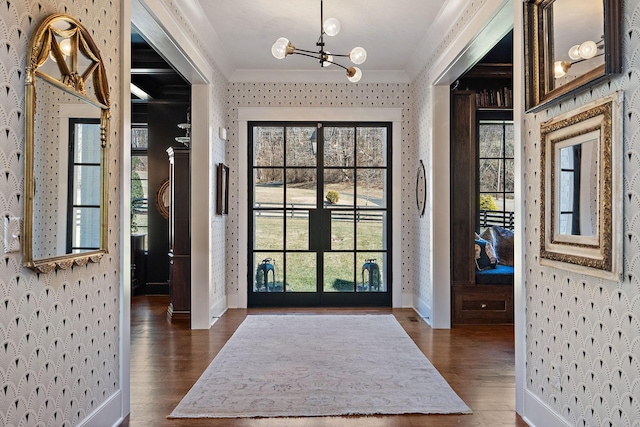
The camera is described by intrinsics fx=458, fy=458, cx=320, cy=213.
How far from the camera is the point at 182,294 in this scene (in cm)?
529

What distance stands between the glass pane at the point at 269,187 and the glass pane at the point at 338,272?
102cm

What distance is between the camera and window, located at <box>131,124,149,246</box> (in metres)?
7.60

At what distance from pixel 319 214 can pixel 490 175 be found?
7.93 feet

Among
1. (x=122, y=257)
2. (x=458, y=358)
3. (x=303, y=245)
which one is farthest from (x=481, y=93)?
(x=122, y=257)

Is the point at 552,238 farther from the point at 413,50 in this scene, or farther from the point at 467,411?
the point at 413,50

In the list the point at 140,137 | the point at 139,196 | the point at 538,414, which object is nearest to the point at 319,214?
the point at 139,196

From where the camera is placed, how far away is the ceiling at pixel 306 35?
4.19 meters

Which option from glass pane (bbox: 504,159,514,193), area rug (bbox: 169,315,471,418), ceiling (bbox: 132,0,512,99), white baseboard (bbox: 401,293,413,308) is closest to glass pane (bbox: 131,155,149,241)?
ceiling (bbox: 132,0,512,99)

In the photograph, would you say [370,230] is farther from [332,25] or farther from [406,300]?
[332,25]

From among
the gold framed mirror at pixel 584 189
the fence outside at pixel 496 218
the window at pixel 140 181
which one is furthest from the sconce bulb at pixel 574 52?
the window at pixel 140 181

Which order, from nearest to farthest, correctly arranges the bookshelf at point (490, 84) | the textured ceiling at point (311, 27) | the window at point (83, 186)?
1. the window at point (83, 186)
2. the textured ceiling at point (311, 27)
3. the bookshelf at point (490, 84)

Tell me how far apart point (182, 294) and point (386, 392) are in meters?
3.02

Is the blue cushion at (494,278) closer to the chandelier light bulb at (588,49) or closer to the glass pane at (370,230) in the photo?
the glass pane at (370,230)

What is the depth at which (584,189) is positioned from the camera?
218 cm
